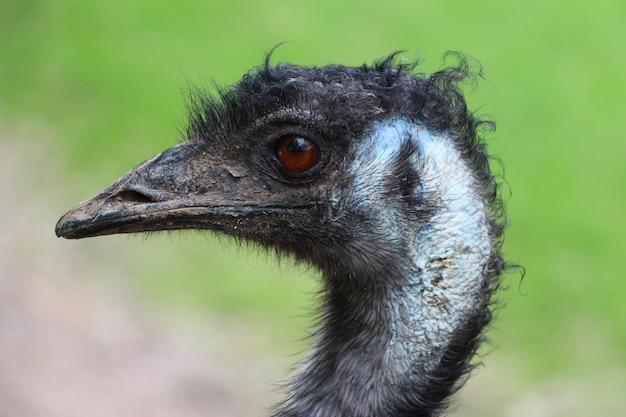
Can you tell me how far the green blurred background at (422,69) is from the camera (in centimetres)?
685

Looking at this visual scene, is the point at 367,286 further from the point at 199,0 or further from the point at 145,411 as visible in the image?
the point at 199,0

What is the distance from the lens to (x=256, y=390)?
636 cm

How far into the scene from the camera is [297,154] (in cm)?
296

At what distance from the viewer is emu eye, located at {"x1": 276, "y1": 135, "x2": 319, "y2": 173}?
9.68 ft

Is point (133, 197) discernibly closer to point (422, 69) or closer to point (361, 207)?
point (361, 207)

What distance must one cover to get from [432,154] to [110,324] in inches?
171

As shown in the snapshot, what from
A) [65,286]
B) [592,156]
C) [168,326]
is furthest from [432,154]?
[592,156]

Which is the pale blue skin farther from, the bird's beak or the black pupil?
the bird's beak

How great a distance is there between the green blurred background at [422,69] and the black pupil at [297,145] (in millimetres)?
3069

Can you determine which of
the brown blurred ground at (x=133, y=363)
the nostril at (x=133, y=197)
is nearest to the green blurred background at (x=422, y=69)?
the brown blurred ground at (x=133, y=363)

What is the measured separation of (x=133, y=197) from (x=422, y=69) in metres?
5.61

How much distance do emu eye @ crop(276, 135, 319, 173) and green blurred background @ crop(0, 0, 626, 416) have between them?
121 inches

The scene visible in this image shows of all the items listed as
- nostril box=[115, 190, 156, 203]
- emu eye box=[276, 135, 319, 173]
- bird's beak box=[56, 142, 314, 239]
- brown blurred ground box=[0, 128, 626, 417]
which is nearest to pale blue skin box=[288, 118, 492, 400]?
emu eye box=[276, 135, 319, 173]

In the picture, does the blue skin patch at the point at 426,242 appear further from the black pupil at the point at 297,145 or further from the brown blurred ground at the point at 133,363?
the brown blurred ground at the point at 133,363
